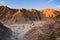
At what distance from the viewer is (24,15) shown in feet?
263

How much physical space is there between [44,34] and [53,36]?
2.71ft

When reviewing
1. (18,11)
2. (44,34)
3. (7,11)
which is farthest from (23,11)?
(44,34)

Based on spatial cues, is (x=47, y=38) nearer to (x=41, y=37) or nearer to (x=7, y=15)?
(x=41, y=37)

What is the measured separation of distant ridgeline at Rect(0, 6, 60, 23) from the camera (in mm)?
77688

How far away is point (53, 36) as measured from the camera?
15062mm

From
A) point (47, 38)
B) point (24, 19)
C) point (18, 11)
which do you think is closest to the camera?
point (47, 38)

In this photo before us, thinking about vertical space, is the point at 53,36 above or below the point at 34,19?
above

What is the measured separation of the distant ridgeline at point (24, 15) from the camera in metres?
77.7

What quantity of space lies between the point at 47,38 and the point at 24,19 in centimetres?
6323

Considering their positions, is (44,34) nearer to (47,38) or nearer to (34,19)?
(47,38)

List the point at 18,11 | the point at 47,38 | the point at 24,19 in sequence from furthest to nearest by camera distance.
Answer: the point at 18,11
the point at 24,19
the point at 47,38

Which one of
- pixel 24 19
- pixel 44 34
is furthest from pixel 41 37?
pixel 24 19

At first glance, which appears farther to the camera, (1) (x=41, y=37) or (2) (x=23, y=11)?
(2) (x=23, y=11)

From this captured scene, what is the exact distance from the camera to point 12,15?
81.4 m
